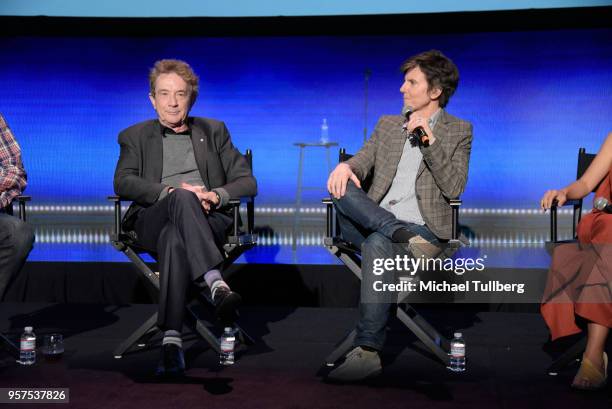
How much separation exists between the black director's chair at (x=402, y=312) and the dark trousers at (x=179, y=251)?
0.52 meters

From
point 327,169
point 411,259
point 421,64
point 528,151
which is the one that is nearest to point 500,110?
point 528,151

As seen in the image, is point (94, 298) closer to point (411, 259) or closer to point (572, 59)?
point (411, 259)

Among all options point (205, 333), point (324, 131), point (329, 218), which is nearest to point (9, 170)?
point (205, 333)

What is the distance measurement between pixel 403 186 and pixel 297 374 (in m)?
0.93

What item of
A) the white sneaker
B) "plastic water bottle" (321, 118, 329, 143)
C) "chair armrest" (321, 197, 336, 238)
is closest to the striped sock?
the white sneaker

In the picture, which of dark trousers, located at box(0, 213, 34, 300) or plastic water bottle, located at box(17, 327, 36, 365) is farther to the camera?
dark trousers, located at box(0, 213, 34, 300)

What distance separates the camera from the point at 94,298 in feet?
16.3

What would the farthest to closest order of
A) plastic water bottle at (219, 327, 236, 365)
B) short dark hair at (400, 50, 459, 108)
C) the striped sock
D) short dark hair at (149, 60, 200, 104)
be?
short dark hair at (149, 60, 200, 104) < short dark hair at (400, 50, 459, 108) < plastic water bottle at (219, 327, 236, 365) < the striped sock

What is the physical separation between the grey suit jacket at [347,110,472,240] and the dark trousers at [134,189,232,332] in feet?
2.41

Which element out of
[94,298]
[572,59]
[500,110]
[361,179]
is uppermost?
[572,59]

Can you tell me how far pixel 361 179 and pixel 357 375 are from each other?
2.95 ft

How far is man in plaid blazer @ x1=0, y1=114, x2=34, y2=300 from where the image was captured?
317cm

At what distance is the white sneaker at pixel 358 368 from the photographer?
9.00 feet

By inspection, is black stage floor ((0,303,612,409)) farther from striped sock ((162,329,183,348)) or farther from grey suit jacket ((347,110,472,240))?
grey suit jacket ((347,110,472,240))
